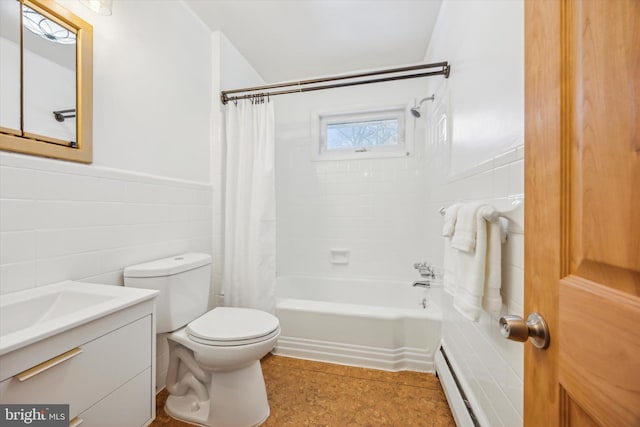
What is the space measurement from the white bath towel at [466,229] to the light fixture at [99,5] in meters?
1.73

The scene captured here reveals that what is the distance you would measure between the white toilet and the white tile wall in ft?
0.45

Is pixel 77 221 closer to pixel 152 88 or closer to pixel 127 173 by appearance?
pixel 127 173

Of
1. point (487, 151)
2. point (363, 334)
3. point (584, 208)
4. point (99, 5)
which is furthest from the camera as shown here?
point (363, 334)

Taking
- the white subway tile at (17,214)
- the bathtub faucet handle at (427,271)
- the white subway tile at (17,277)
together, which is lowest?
the bathtub faucet handle at (427,271)

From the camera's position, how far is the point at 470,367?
3.84ft

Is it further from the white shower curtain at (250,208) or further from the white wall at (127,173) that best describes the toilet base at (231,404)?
the white shower curtain at (250,208)

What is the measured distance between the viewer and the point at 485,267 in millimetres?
870

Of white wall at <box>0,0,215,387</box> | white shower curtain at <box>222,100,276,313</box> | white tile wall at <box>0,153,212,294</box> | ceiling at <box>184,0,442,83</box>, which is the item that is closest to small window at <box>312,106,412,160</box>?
ceiling at <box>184,0,442,83</box>

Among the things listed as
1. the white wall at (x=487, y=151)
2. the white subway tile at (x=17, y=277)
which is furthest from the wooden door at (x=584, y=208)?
the white subway tile at (x=17, y=277)

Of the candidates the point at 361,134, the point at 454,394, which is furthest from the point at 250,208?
the point at 454,394

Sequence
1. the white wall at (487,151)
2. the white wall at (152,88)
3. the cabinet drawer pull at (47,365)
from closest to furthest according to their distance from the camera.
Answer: the cabinet drawer pull at (47,365) < the white wall at (487,151) < the white wall at (152,88)

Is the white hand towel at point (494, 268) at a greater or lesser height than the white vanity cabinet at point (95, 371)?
greater

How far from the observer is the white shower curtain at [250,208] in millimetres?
1870

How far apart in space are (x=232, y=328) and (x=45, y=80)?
50.2 inches
